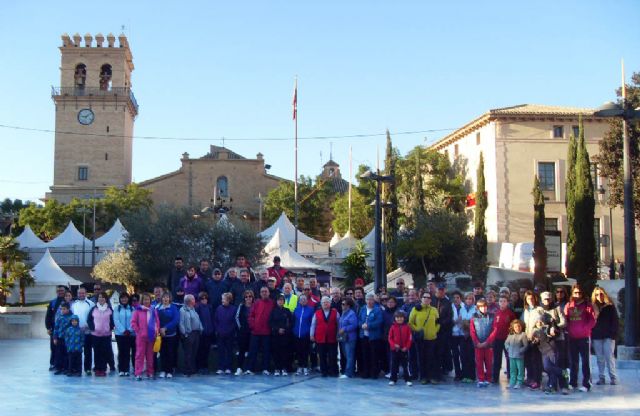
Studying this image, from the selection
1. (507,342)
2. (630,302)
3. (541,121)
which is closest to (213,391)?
(507,342)

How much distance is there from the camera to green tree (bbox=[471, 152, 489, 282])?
123 feet

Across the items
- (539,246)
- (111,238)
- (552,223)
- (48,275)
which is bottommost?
(48,275)

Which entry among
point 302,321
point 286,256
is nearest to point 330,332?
point 302,321

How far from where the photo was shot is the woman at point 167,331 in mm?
13117

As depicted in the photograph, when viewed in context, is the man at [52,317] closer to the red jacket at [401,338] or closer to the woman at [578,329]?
the red jacket at [401,338]

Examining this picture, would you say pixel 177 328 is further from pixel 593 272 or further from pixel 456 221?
pixel 456 221

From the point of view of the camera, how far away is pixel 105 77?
6719 cm

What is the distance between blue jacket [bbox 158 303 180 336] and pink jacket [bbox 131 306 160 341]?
0.09 metres

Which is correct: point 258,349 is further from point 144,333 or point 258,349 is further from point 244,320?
point 144,333

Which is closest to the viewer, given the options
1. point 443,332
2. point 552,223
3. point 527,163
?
point 443,332

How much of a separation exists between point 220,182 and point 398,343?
59299mm

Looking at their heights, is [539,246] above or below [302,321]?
above

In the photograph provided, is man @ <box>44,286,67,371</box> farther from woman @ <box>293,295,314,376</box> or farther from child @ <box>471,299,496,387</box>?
child @ <box>471,299,496,387</box>

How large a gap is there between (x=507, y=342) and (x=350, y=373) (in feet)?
9.65
